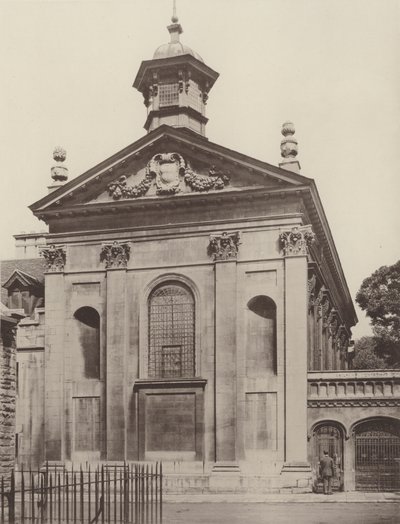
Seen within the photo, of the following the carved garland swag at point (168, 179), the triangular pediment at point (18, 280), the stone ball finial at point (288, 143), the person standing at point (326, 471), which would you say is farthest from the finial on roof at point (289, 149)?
the triangular pediment at point (18, 280)

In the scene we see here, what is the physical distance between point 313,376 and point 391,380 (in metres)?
3.12

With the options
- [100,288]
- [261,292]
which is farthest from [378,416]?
[100,288]

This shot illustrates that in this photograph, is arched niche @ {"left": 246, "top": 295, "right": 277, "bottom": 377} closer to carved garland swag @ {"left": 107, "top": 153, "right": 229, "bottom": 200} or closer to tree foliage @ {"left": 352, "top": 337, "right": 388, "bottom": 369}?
carved garland swag @ {"left": 107, "top": 153, "right": 229, "bottom": 200}

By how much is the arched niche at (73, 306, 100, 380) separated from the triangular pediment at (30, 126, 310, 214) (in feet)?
A: 16.3

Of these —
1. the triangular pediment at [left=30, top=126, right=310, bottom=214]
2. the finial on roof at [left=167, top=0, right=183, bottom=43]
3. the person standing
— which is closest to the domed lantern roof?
the finial on roof at [left=167, top=0, right=183, bottom=43]

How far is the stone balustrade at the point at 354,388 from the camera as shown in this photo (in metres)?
35.5

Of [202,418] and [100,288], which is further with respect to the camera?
[100,288]

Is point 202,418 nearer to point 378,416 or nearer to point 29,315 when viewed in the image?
point 378,416

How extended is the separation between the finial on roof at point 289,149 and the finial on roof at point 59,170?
10.8 metres

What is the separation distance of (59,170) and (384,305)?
83.7 feet

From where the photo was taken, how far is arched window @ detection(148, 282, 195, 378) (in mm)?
38000

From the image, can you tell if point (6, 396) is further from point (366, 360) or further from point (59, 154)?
point (366, 360)

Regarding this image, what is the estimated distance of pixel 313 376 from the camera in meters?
36.1

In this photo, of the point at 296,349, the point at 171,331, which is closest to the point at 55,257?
the point at 171,331
